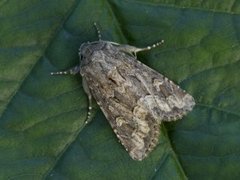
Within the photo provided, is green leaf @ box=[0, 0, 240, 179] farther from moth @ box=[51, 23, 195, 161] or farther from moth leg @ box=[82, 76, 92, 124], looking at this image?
moth @ box=[51, 23, 195, 161]

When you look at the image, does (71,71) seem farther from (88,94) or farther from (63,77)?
(88,94)

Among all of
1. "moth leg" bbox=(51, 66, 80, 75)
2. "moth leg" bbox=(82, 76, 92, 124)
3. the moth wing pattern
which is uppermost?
A: "moth leg" bbox=(51, 66, 80, 75)

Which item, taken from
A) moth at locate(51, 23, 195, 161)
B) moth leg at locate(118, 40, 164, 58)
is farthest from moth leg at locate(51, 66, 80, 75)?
moth leg at locate(118, 40, 164, 58)

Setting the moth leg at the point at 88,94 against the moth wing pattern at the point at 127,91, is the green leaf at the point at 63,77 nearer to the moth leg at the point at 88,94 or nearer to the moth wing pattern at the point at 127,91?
the moth leg at the point at 88,94

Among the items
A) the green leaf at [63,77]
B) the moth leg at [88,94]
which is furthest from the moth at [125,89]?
the green leaf at [63,77]

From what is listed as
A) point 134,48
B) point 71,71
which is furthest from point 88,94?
point 134,48

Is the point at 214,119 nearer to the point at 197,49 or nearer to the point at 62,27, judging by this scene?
the point at 197,49

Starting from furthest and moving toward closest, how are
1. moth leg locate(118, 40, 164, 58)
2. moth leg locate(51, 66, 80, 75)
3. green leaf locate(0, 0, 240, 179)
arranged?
moth leg locate(51, 66, 80, 75) → moth leg locate(118, 40, 164, 58) → green leaf locate(0, 0, 240, 179)
